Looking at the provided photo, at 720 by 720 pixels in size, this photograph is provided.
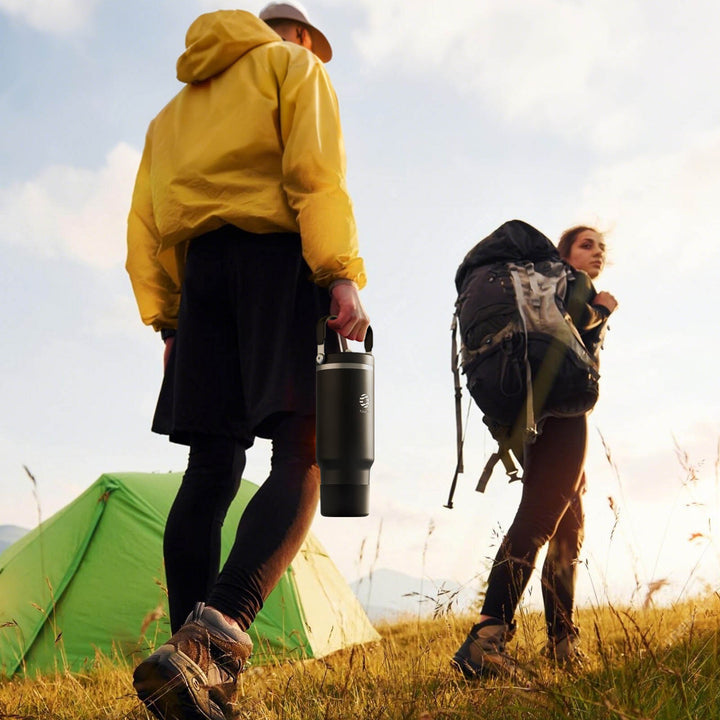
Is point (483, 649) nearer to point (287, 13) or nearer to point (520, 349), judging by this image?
point (520, 349)

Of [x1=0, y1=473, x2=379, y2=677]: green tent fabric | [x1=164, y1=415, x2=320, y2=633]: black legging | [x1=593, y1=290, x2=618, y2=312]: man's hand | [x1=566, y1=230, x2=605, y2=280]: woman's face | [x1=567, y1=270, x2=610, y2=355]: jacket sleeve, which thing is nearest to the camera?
[x1=164, y1=415, x2=320, y2=633]: black legging

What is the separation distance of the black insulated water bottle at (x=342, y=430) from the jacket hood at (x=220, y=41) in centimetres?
94

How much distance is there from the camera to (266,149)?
230cm

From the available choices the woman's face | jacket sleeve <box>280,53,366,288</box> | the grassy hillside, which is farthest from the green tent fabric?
jacket sleeve <box>280,53,366,288</box>

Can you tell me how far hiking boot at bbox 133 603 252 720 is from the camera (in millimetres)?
1766

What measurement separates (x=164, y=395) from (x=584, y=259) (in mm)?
2099

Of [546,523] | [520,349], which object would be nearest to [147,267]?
[520,349]

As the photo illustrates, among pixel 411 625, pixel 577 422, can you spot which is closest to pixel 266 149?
pixel 577 422

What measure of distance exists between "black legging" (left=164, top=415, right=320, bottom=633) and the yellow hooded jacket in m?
0.49

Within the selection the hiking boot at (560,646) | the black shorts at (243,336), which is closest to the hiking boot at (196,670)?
the black shorts at (243,336)

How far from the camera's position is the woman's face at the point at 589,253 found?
12.1ft

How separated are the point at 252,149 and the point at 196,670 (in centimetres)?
139

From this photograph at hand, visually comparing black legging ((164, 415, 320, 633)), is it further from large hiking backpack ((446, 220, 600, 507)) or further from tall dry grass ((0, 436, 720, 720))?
large hiking backpack ((446, 220, 600, 507))

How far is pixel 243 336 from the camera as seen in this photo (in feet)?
7.42
